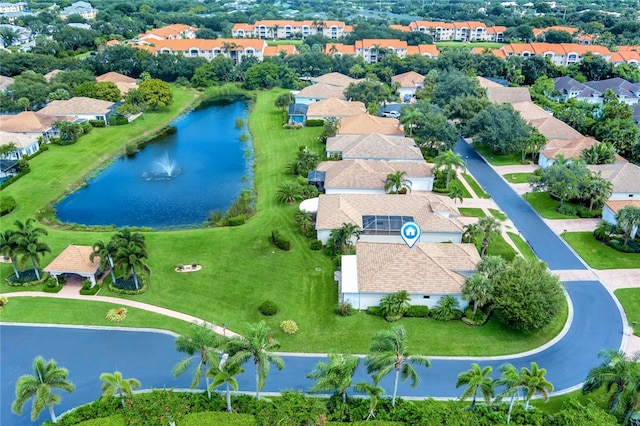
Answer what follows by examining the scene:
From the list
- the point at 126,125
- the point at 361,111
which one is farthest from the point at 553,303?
the point at 126,125

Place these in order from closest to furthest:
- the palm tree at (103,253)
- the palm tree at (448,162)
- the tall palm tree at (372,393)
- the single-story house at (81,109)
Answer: the tall palm tree at (372,393), the palm tree at (103,253), the palm tree at (448,162), the single-story house at (81,109)

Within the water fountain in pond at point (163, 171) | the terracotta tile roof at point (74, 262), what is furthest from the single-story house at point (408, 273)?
the water fountain in pond at point (163, 171)

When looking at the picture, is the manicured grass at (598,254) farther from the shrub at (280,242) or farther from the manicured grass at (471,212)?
the shrub at (280,242)

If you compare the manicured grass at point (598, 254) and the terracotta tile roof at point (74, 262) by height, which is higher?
the terracotta tile roof at point (74, 262)

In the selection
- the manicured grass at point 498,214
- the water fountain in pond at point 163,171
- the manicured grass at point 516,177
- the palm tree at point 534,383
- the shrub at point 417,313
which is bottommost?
the shrub at point 417,313

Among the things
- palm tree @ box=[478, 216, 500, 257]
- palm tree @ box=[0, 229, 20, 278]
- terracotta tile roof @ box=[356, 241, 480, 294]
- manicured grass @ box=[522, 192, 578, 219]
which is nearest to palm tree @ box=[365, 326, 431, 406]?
terracotta tile roof @ box=[356, 241, 480, 294]

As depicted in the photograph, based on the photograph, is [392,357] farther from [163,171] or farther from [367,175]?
[163,171]

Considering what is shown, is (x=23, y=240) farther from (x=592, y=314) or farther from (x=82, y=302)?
(x=592, y=314)
